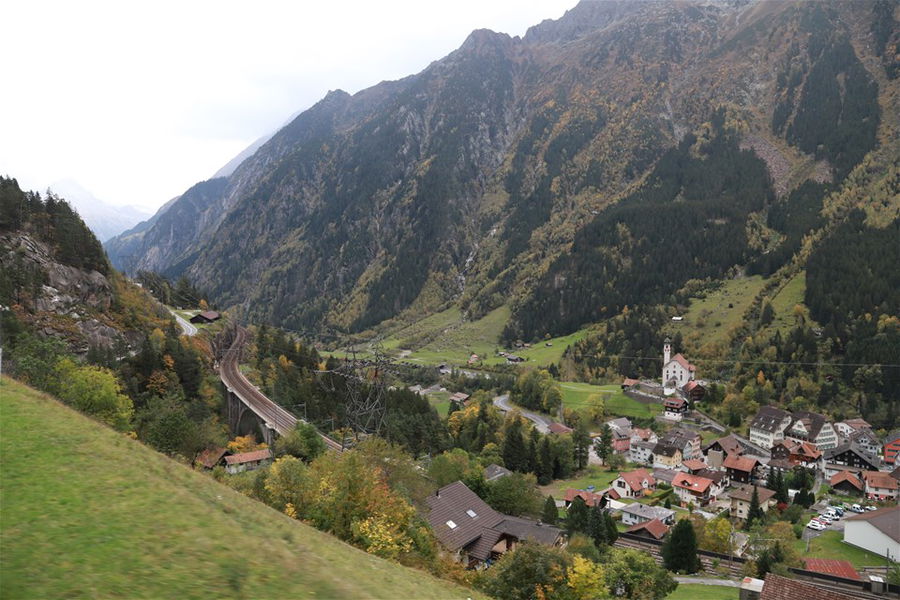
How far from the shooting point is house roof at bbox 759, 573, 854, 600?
2212 cm

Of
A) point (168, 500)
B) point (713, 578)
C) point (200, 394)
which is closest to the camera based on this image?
point (168, 500)

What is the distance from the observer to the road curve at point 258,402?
59.0 meters

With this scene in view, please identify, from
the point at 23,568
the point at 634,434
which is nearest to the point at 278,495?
the point at 23,568

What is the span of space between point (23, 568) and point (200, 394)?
57.4 meters

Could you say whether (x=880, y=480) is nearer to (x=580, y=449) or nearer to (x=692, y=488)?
(x=692, y=488)

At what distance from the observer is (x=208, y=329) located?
9312 cm

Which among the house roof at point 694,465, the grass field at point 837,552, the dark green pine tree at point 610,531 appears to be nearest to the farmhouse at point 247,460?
the dark green pine tree at point 610,531

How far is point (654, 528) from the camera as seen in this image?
58.3 metres

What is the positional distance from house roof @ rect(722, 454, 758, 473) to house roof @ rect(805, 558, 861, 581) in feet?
119

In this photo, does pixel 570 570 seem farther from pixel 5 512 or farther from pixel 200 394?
pixel 200 394

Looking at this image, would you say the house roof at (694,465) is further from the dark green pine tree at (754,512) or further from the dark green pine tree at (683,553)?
the dark green pine tree at (683,553)

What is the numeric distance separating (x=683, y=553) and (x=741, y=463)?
41.2 meters

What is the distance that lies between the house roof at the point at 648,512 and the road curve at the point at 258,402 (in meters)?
35.6

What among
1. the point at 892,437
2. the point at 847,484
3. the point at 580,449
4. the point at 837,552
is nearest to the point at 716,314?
the point at 892,437
